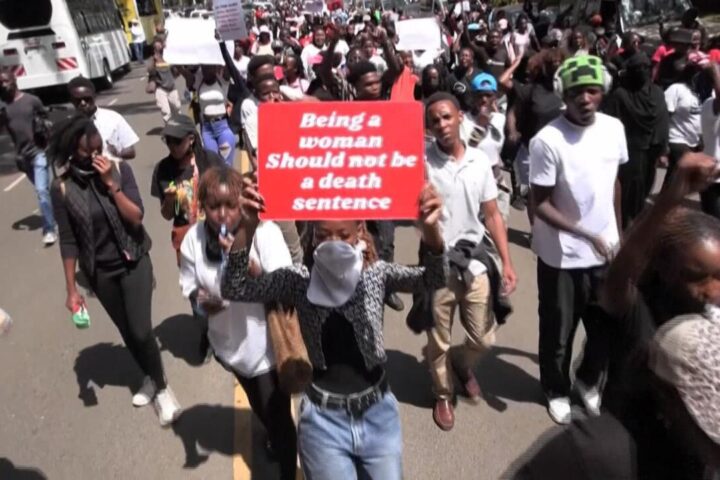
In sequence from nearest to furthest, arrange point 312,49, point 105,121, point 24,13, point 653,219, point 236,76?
point 653,219
point 105,121
point 236,76
point 312,49
point 24,13

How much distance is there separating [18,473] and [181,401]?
1006mm

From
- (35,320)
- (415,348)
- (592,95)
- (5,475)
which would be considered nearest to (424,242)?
(592,95)

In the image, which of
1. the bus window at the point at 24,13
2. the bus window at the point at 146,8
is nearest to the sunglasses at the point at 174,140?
the bus window at the point at 24,13

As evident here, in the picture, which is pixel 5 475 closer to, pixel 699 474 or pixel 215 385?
pixel 215 385

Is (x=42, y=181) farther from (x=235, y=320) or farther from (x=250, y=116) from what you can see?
(x=235, y=320)

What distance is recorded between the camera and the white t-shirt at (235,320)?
3.17m

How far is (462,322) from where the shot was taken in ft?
13.1

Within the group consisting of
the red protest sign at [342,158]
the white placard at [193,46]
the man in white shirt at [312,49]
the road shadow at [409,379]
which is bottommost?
the road shadow at [409,379]

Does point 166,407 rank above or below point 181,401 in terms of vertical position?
above

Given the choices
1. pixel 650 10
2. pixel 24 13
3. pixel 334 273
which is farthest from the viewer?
pixel 24 13

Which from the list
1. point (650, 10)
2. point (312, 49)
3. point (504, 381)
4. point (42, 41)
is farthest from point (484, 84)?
point (42, 41)

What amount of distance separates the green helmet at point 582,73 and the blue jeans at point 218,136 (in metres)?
→ 3.82

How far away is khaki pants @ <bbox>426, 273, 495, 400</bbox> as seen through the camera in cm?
387

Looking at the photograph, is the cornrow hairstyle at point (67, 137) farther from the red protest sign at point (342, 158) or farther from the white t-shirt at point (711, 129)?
the white t-shirt at point (711, 129)
